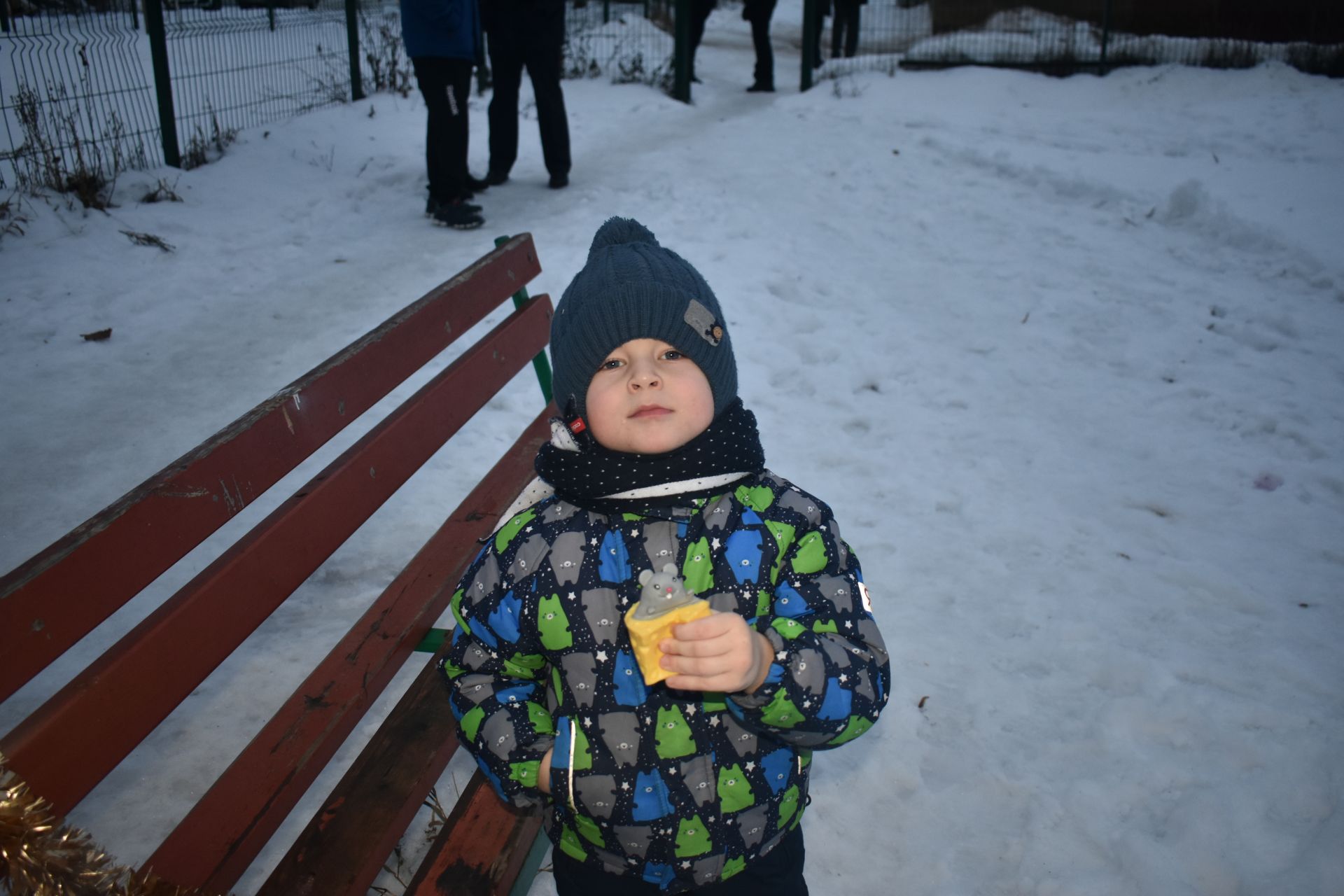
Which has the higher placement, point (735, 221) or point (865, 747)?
point (735, 221)

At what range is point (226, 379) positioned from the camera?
4.63 metres

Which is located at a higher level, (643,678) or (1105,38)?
(1105,38)

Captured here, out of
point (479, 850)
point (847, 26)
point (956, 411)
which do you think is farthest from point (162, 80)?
point (847, 26)

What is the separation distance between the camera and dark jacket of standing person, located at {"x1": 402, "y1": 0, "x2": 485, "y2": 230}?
241 inches

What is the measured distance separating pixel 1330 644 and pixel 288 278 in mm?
5277

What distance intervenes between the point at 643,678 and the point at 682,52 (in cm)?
1051

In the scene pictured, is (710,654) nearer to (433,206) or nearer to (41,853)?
(41,853)

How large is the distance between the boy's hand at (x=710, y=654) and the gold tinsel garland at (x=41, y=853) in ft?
2.38

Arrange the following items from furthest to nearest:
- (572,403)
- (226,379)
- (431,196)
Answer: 1. (431,196)
2. (226,379)
3. (572,403)

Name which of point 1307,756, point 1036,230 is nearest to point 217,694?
point 1307,756

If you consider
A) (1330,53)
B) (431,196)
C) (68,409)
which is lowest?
(68,409)

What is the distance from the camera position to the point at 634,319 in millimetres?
1705

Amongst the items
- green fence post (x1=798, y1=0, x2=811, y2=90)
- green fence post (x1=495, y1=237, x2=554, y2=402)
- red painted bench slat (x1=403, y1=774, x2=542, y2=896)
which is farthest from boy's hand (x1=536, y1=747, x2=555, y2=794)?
green fence post (x1=798, y1=0, x2=811, y2=90)

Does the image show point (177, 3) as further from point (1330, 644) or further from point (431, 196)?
point (1330, 644)
